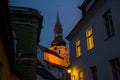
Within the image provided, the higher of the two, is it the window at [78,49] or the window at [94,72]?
the window at [78,49]

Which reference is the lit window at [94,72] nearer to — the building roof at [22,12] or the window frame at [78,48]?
the window frame at [78,48]

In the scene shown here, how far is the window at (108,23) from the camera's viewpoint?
39.2 feet

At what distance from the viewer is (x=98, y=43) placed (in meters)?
13.5

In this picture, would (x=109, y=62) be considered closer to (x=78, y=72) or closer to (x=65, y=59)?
(x=78, y=72)

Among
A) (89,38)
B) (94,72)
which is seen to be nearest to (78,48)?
(89,38)

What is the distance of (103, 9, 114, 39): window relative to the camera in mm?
11950

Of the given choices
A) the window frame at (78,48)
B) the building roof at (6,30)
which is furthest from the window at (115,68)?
the window frame at (78,48)

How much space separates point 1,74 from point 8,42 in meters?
1.22

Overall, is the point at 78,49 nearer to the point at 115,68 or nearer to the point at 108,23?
the point at 108,23

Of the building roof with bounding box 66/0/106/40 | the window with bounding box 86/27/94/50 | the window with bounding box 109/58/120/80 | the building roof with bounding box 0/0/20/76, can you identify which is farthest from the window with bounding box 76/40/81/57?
the building roof with bounding box 0/0/20/76

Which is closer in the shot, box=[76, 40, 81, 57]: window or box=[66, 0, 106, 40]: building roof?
box=[66, 0, 106, 40]: building roof

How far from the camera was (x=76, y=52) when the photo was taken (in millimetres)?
18203

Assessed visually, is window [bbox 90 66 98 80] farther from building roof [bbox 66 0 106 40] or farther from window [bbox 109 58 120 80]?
building roof [bbox 66 0 106 40]

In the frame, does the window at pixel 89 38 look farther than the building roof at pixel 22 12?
No
